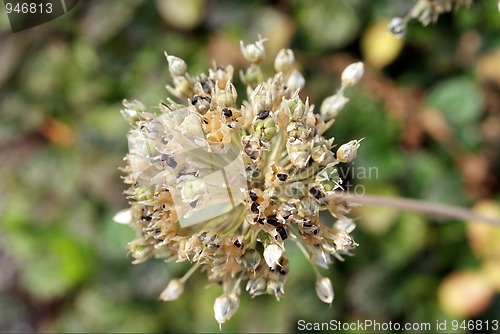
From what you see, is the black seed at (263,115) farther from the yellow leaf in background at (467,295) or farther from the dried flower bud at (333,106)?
the yellow leaf in background at (467,295)

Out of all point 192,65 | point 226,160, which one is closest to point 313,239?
point 226,160

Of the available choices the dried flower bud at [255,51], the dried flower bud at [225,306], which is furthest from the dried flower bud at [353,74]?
the dried flower bud at [225,306]

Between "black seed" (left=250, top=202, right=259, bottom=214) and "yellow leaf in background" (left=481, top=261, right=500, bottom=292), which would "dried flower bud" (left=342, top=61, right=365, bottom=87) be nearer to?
"black seed" (left=250, top=202, right=259, bottom=214)

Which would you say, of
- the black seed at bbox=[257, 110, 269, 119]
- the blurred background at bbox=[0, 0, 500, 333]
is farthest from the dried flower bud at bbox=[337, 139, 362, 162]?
the blurred background at bbox=[0, 0, 500, 333]

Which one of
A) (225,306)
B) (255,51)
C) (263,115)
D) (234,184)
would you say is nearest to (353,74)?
(255,51)

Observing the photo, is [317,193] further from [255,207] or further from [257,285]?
[257,285]

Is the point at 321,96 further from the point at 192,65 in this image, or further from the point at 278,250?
the point at 278,250
